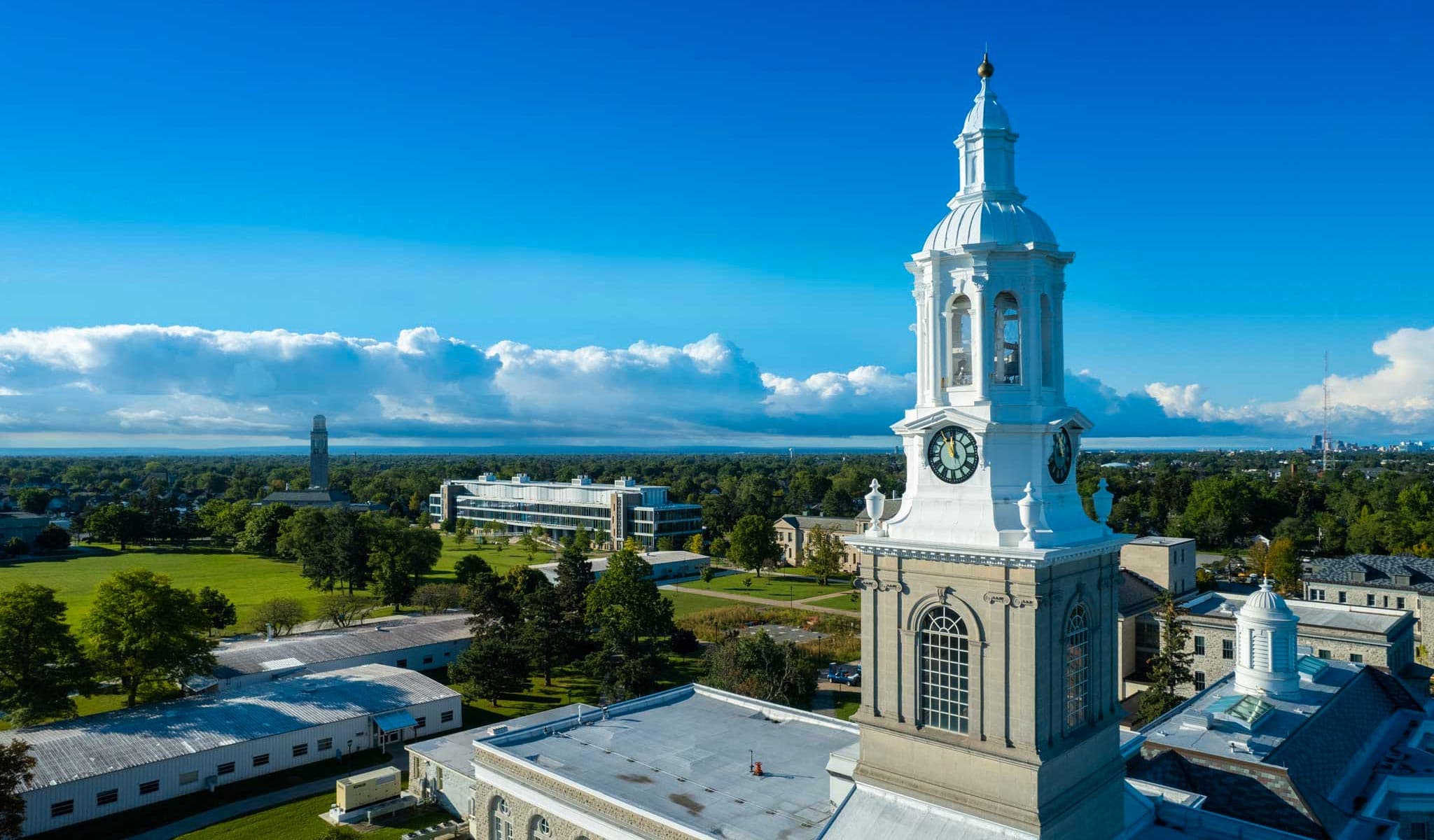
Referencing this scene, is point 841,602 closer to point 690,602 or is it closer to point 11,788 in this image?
point 690,602

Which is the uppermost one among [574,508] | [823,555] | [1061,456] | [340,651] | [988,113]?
[988,113]

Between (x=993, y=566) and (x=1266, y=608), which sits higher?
(x=993, y=566)

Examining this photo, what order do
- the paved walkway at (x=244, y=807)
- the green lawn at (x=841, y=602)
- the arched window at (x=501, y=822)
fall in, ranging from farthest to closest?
the green lawn at (x=841, y=602) → the paved walkway at (x=244, y=807) → the arched window at (x=501, y=822)

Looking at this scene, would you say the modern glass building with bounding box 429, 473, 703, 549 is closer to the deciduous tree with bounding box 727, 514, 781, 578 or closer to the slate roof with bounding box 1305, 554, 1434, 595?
the deciduous tree with bounding box 727, 514, 781, 578

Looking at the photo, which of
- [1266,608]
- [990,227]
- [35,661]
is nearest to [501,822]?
[990,227]

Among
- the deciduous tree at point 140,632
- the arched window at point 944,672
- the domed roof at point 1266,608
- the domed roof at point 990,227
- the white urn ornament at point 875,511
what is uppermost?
the domed roof at point 990,227

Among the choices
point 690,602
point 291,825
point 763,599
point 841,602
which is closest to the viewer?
point 291,825

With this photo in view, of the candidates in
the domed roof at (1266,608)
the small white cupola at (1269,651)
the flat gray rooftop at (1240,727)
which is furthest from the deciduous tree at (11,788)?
the domed roof at (1266,608)

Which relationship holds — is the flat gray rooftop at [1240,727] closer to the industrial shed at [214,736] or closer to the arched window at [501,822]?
the arched window at [501,822]
